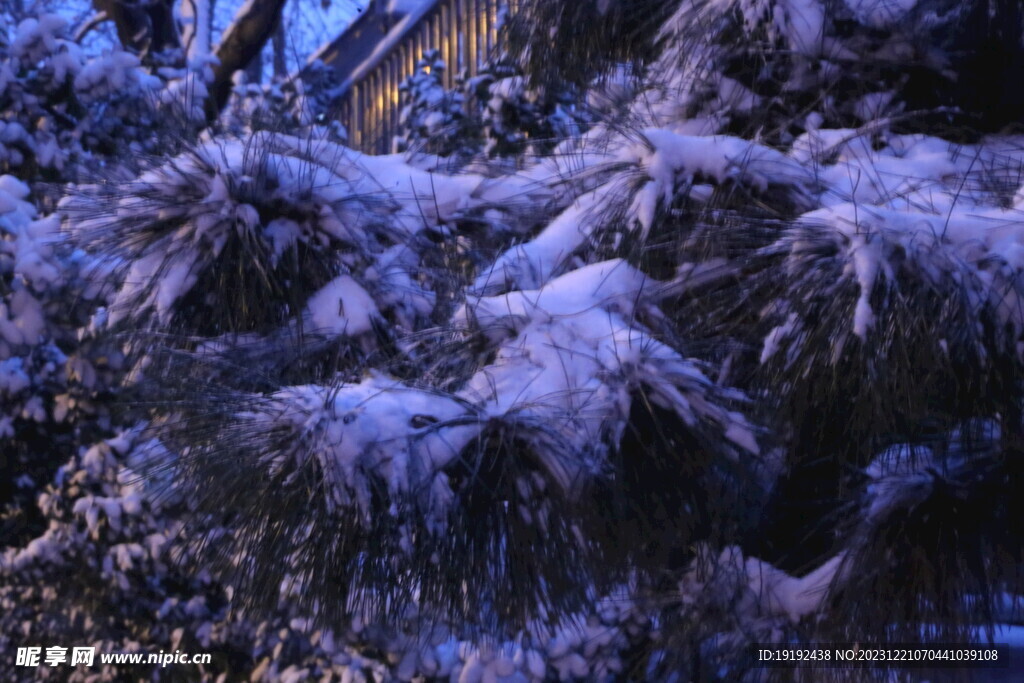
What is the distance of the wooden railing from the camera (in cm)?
455

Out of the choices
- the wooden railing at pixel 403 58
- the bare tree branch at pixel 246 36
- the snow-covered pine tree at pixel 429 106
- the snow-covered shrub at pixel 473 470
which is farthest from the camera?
the bare tree branch at pixel 246 36

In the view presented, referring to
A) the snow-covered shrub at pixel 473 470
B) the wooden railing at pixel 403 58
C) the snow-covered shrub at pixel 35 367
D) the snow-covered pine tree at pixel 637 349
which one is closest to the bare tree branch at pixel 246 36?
the wooden railing at pixel 403 58

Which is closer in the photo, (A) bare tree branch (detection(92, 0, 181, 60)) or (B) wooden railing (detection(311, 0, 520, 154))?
(B) wooden railing (detection(311, 0, 520, 154))

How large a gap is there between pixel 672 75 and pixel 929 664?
125 centimetres

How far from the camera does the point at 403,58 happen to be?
5422 millimetres

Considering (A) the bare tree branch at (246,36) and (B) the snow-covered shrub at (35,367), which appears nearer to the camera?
(B) the snow-covered shrub at (35,367)

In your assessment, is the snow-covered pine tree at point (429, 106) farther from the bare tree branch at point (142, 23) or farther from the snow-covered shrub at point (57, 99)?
the bare tree branch at point (142, 23)

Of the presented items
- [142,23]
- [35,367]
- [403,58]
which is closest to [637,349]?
[35,367]

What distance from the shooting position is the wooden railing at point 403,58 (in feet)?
14.9

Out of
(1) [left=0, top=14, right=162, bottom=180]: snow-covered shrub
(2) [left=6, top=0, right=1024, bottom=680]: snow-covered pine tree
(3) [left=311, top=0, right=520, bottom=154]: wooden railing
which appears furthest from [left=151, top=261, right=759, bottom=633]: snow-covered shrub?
(1) [left=0, top=14, right=162, bottom=180]: snow-covered shrub

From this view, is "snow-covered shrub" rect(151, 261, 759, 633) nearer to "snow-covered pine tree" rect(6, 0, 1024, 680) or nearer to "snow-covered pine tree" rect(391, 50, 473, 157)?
"snow-covered pine tree" rect(6, 0, 1024, 680)

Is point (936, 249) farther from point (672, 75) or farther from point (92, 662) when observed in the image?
point (92, 662)

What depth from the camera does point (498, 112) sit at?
3.41 metres

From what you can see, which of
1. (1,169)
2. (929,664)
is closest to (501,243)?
(929,664)
